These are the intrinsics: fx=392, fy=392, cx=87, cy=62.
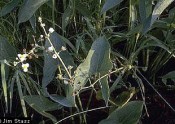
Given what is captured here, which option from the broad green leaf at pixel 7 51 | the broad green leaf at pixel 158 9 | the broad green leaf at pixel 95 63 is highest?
the broad green leaf at pixel 158 9

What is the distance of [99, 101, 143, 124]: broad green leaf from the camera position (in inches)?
37.6

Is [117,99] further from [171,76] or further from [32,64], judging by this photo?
[32,64]

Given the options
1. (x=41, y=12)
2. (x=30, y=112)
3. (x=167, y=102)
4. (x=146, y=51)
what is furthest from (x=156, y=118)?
(x=41, y=12)

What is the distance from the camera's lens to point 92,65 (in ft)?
3.06

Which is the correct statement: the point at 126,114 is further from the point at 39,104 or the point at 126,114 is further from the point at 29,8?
the point at 29,8

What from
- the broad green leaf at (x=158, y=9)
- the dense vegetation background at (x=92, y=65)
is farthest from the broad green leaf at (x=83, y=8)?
the broad green leaf at (x=158, y=9)

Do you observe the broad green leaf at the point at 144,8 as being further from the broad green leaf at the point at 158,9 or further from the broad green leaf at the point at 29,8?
the broad green leaf at the point at 29,8

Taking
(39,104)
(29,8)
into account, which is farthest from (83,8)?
(39,104)

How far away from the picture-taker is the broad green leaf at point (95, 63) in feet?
3.00

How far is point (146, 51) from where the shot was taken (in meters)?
1.23

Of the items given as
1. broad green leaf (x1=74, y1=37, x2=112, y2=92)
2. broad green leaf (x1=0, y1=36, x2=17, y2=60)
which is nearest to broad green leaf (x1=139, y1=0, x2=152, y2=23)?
broad green leaf (x1=74, y1=37, x2=112, y2=92)

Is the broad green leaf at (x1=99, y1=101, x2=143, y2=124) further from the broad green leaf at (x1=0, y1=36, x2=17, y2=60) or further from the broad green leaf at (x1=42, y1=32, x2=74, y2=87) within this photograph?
the broad green leaf at (x1=0, y1=36, x2=17, y2=60)

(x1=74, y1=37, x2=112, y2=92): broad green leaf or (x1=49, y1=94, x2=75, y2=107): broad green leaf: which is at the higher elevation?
(x1=74, y1=37, x2=112, y2=92): broad green leaf

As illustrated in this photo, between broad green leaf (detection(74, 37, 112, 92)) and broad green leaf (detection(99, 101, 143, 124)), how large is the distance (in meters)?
0.10
